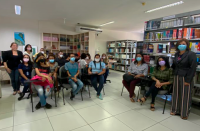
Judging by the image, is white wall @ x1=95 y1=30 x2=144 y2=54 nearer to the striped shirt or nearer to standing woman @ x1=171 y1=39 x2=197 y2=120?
the striped shirt

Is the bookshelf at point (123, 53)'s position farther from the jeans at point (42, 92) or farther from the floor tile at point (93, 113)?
the jeans at point (42, 92)

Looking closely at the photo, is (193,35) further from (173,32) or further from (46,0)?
(46,0)

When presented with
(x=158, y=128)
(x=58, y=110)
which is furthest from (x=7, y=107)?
(x=158, y=128)

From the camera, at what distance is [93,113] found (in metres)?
2.53

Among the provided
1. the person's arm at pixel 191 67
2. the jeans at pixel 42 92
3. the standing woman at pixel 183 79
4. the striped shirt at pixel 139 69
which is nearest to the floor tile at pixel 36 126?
the jeans at pixel 42 92

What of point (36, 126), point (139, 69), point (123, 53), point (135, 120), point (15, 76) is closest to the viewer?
point (36, 126)

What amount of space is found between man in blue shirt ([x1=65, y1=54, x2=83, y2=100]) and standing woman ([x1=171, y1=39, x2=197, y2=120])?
7.30 feet

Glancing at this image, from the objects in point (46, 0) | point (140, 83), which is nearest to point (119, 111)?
point (140, 83)

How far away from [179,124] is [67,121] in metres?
2.13

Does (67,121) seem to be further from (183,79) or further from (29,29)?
(29,29)

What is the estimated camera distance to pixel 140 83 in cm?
309

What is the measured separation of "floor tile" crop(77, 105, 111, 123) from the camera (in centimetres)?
234

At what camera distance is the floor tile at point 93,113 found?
234cm

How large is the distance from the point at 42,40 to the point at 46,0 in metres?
3.00
